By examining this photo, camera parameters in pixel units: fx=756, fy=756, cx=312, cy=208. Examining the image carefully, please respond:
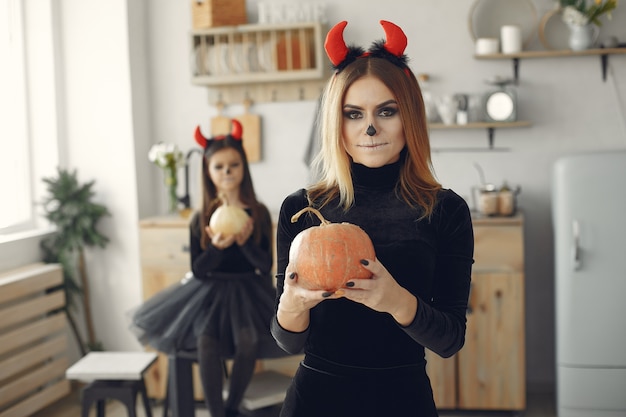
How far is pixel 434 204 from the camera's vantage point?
1.43 meters

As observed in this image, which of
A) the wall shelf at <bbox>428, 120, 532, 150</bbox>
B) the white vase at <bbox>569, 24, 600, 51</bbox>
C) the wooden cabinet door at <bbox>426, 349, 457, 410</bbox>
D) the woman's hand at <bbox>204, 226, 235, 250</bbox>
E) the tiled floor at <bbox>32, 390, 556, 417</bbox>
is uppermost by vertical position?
the white vase at <bbox>569, 24, 600, 51</bbox>

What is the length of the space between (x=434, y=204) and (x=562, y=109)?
294 centimetres

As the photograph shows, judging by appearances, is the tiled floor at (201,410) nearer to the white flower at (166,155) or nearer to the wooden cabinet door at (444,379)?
the wooden cabinet door at (444,379)

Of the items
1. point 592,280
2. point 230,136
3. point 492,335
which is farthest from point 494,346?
point 230,136

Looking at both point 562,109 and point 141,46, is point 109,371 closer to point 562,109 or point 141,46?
point 141,46

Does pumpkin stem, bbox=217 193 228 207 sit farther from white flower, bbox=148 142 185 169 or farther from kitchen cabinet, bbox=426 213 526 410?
kitchen cabinet, bbox=426 213 526 410

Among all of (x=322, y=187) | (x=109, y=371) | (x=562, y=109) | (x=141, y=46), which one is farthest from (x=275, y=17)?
(x=322, y=187)

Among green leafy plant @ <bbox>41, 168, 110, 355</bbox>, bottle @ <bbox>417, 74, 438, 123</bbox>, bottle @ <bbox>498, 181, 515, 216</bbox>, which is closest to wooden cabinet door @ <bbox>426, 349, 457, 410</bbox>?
bottle @ <bbox>498, 181, 515, 216</bbox>

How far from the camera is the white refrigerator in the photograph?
11.6 ft

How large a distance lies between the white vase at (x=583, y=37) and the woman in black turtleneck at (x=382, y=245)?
273 cm

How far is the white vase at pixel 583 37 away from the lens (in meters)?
3.87

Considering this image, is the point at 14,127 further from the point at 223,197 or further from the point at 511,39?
the point at 511,39

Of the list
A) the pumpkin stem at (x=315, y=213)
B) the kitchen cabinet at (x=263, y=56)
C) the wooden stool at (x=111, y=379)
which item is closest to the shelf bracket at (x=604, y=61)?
the kitchen cabinet at (x=263, y=56)

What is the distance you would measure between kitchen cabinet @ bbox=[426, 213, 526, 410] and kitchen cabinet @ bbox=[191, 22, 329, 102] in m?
1.26
